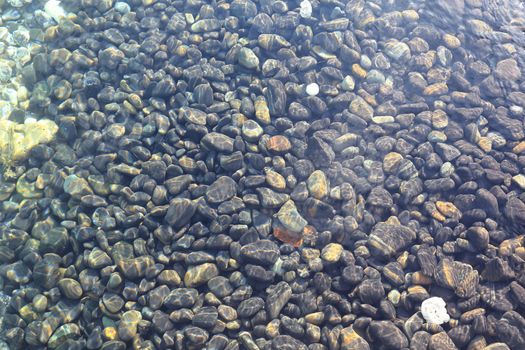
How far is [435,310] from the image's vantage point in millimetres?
4168

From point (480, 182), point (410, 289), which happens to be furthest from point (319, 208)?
point (480, 182)

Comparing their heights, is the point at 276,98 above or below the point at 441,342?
above

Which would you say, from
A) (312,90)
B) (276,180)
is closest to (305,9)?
(312,90)

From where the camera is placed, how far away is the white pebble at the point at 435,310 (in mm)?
4133

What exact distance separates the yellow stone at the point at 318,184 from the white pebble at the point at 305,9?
241 cm

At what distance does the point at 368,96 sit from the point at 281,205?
189 cm

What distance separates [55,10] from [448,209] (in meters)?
5.86

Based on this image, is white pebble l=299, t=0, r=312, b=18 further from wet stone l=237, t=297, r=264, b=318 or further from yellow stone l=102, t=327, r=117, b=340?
yellow stone l=102, t=327, r=117, b=340

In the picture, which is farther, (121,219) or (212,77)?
(212,77)

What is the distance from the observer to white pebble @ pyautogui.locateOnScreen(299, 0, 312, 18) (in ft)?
19.9

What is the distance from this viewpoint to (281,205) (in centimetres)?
477

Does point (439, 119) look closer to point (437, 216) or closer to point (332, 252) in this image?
point (437, 216)

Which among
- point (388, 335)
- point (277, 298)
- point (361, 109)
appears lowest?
point (277, 298)

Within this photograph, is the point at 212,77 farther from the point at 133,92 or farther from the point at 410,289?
the point at 410,289
